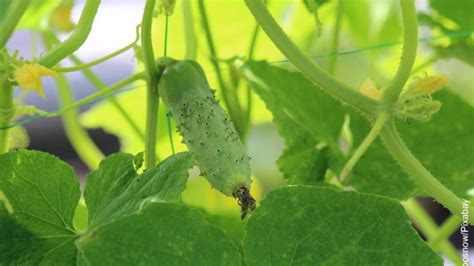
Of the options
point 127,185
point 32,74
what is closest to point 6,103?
point 32,74

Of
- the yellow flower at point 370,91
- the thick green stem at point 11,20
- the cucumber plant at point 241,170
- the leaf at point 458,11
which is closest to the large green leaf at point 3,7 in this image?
the cucumber plant at point 241,170

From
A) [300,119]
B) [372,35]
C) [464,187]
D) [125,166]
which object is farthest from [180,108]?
[372,35]

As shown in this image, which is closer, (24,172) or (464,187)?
(24,172)

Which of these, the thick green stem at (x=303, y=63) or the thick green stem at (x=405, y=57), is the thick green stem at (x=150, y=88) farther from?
the thick green stem at (x=405, y=57)

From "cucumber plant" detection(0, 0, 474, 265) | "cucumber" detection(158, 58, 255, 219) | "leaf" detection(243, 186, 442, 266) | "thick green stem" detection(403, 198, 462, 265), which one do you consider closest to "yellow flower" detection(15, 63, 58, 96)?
"cucumber plant" detection(0, 0, 474, 265)

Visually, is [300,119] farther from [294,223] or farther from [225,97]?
[294,223]
